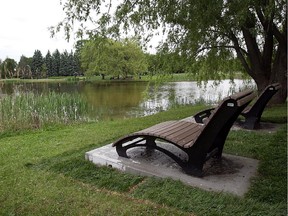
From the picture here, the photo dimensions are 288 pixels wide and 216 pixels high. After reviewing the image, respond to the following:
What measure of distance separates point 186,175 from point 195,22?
3.89 metres

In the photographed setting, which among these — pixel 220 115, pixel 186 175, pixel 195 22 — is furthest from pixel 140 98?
pixel 220 115

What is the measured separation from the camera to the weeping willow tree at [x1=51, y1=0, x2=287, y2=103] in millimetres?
5453

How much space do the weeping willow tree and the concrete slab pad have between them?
294 cm

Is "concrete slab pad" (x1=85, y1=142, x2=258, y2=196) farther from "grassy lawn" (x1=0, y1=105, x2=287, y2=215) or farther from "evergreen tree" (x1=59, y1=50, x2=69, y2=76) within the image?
"evergreen tree" (x1=59, y1=50, x2=69, y2=76)

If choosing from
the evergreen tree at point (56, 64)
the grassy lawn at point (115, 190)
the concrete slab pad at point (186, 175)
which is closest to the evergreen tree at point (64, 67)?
the evergreen tree at point (56, 64)

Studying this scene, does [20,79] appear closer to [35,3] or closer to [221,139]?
[35,3]

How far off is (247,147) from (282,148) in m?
0.49

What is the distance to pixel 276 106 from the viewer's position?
8594mm

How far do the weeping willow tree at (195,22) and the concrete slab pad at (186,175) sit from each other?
294cm

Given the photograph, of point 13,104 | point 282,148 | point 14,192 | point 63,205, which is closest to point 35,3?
point 13,104

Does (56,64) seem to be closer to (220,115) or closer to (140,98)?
(140,98)

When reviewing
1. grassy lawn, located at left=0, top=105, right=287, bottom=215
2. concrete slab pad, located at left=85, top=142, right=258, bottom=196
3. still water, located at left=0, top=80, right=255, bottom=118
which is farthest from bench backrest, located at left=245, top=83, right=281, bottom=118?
still water, located at left=0, top=80, right=255, bottom=118

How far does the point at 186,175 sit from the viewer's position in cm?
309

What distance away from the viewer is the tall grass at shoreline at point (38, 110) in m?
7.21
